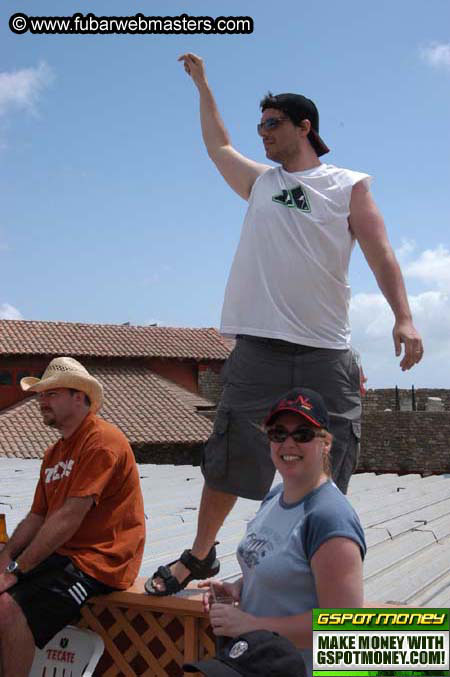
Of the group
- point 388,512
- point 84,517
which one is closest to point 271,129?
point 84,517

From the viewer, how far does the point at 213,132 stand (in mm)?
3311

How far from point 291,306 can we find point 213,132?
0.95 meters

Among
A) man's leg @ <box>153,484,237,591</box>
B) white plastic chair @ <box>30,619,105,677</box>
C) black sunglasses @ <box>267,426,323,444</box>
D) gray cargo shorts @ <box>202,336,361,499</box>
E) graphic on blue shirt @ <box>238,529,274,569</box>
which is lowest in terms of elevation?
white plastic chair @ <box>30,619,105,677</box>

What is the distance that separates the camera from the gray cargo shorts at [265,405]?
9.05 ft

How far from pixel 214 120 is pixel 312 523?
1.87m

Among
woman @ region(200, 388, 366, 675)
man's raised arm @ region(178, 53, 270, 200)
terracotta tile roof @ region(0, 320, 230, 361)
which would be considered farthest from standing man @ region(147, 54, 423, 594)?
terracotta tile roof @ region(0, 320, 230, 361)

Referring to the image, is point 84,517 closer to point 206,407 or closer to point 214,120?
point 214,120

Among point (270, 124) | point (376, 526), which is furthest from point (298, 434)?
point (376, 526)

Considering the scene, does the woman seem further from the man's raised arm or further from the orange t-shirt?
the man's raised arm

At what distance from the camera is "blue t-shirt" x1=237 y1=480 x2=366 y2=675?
2.13m

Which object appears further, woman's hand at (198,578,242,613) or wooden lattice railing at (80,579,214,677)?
wooden lattice railing at (80,579,214,677)

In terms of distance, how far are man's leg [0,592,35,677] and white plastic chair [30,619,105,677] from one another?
289 millimetres

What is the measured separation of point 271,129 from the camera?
9.70ft

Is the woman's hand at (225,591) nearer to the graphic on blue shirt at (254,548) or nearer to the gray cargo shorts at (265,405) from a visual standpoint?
the graphic on blue shirt at (254,548)
